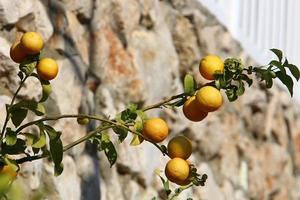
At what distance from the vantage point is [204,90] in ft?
5.76

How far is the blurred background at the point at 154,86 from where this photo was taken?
270cm

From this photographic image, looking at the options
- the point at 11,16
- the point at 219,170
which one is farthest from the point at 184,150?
the point at 219,170

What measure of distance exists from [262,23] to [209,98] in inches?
129

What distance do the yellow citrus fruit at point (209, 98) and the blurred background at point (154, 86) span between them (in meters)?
0.52

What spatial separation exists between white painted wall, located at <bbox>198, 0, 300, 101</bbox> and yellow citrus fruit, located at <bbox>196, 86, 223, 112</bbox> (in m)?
2.39

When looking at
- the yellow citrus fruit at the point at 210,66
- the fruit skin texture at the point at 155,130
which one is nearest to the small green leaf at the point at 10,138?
the fruit skin texture at the point at 155,130

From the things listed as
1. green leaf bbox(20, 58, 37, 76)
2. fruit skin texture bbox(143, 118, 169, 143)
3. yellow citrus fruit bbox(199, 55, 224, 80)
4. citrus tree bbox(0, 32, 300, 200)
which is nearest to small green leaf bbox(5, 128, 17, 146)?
citrus tree bbox(0, 32, 300, 200)

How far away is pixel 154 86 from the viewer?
11.5ft

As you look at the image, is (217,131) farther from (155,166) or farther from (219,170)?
(155,166)

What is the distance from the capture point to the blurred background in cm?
270

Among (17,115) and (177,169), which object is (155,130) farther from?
(17,115)

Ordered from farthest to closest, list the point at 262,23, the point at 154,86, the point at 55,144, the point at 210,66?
the point at 262,23, the point at 154,86, the point at 210,66, the point at 55,144

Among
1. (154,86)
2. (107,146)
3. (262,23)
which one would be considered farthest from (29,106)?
(262,23)

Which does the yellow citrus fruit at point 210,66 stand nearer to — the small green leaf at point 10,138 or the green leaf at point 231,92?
the green leaf at point 231,92
